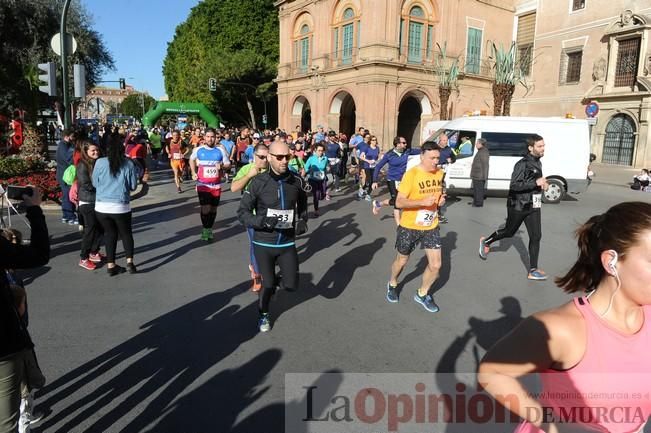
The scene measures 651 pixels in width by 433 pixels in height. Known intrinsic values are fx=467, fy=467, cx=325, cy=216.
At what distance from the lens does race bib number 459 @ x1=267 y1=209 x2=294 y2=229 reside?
4469mm

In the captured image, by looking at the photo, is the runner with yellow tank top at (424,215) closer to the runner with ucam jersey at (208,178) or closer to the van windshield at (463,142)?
the runner with ucam jersey at (208,178)

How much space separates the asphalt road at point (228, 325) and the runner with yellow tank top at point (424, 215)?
1.52ft

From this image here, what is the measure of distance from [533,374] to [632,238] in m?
0.57

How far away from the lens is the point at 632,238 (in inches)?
62.1

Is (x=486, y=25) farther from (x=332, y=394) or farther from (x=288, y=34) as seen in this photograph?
(x=332, y=394)

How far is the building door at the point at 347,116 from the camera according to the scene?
35.6 m

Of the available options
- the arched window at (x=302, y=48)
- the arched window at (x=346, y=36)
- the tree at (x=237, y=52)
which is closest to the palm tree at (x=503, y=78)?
the arched window at (x=346, y=36)

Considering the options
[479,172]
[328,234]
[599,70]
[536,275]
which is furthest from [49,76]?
[599,70]

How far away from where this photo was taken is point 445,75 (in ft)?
99.3

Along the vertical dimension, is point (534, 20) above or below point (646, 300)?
above

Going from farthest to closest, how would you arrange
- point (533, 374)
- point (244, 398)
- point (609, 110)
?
point (609, 110), point (244, 398), point (533, 374)

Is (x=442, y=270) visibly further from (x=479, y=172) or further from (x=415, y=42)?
(x=415, y=42)

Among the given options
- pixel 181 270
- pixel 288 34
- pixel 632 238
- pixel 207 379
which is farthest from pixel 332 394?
pixel 288 34

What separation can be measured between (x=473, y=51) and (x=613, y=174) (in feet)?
52.4
